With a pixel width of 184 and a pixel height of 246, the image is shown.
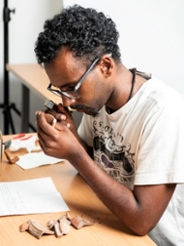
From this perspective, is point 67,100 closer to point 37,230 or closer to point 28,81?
point 37,230

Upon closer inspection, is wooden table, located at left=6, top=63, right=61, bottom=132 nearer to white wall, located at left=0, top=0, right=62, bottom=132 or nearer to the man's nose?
white wall, located at left=0, top=0, right=62, bottom=132

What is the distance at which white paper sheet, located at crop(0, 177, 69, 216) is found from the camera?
1240 millimetres

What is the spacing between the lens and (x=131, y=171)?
1.31 meters

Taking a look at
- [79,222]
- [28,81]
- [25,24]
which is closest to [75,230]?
[79,222]

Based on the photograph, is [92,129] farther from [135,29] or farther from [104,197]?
[135,29]

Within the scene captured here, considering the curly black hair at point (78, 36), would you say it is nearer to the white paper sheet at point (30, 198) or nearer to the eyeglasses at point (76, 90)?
the eyeglasses at point (76, 90)

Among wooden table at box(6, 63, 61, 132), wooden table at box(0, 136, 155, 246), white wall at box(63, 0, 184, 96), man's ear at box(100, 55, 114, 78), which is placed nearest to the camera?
wooden table at box(0, 136, 155, 246)

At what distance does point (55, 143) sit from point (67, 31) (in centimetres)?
31

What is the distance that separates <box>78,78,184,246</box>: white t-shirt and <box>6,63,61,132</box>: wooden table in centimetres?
98

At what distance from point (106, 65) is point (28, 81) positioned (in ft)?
4.81

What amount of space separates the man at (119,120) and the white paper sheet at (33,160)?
0.30 m

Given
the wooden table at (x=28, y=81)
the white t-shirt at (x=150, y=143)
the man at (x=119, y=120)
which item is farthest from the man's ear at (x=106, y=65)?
the wooden table at (x=28, y=81)

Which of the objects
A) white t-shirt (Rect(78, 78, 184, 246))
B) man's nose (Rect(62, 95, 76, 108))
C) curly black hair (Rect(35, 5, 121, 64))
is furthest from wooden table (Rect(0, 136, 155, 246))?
curly black hair (Rect(35, 5, 121, 64))

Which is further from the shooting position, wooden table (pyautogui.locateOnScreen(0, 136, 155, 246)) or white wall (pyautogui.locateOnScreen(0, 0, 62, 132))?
white wall (pyautogui.locateOnScreen(0, 0, 62, 132))
